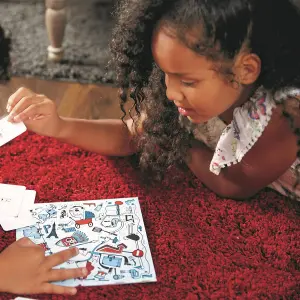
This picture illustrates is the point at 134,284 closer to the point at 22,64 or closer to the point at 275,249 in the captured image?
the point at 275,249

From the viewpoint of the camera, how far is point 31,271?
1.00 metres

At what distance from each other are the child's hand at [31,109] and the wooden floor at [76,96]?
0.44 metres

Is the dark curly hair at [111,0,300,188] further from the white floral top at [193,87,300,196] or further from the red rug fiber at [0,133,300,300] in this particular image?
the red rug fiber at [0,133,300,300]

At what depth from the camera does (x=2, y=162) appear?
4.48ft

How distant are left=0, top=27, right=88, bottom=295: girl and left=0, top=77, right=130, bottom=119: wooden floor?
2.32 ft

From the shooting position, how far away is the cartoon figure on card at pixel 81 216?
116cm

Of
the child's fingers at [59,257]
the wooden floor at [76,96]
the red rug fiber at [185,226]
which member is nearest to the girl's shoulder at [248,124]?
the red rug fiber at [185,226]

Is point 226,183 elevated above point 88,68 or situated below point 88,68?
above

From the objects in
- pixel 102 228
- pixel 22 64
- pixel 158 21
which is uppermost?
pixel 158 21

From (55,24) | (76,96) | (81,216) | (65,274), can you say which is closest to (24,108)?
(81,216)

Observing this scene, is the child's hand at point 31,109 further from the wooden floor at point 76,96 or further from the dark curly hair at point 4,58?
the dark curly hair at point 4,58

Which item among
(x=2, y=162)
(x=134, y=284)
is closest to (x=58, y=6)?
(x=2, y=162)

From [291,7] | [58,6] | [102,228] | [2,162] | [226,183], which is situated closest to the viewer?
[291,7]

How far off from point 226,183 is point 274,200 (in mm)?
148
